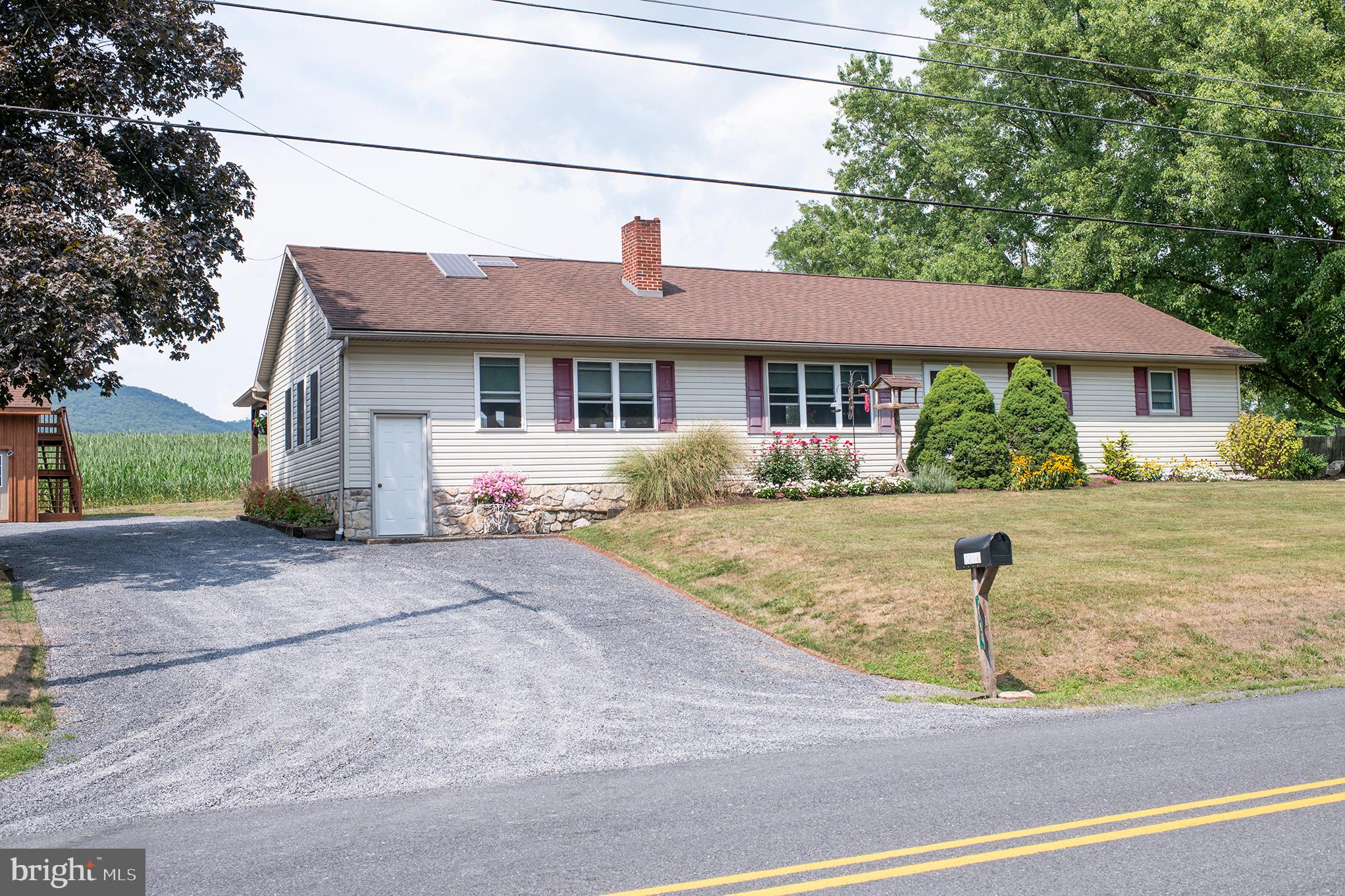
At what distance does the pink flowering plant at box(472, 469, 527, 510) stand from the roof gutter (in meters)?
2.49

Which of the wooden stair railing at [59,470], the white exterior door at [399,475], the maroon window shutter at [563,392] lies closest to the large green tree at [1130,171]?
the maroon window shutter at [563,392]

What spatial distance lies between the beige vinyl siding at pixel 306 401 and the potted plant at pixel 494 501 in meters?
2.50

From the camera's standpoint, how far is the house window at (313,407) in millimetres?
21141

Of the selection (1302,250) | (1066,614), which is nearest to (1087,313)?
(1302,250)

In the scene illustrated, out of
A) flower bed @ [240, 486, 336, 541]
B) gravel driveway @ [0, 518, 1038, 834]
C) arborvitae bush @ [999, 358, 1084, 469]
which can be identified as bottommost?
gravel driveway @ [0, 518, 1038, 834]

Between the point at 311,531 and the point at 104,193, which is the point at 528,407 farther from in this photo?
the point at 104,193

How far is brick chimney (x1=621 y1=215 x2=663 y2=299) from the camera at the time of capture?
23.6 metres

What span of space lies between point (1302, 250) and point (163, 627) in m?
29.2

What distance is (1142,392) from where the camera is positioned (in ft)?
84.0

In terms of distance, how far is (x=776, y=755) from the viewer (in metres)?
7.14

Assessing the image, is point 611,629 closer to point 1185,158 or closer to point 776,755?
point 776,755

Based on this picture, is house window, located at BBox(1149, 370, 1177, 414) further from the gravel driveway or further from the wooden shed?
the wooden shed

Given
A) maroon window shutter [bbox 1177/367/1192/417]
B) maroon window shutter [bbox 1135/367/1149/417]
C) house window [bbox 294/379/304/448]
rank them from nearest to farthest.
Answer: house window [bbox 294/379/304/448]
maroon window shutter [bbox 1135/367/1149/417]
maroon window shutter [bbox 1177/367/1192/417]

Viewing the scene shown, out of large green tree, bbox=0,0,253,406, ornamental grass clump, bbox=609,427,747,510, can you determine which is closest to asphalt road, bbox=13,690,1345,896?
large green tree, bbox=0,0,253,406
